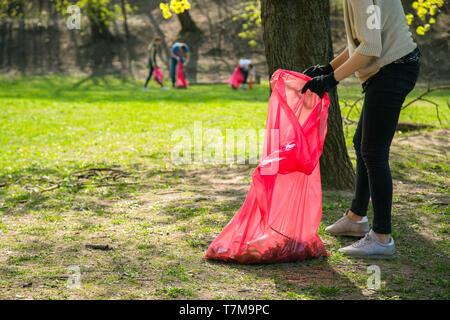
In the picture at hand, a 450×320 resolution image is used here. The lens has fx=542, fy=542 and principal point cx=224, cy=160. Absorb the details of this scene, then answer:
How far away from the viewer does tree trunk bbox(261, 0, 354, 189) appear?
4.64 metres

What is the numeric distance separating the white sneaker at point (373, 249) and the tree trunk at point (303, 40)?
5.53 feet

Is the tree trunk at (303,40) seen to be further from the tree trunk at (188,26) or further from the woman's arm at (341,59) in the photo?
the tree trunk at (188,26)

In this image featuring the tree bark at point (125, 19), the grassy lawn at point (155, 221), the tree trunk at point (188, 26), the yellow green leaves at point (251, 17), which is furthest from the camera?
the tree trunk at point (188, 26)

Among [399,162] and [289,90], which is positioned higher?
[289,90]

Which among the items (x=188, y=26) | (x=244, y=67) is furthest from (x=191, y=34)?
(x=244, y=67)

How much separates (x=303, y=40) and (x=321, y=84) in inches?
66.0

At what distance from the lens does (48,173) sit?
6238mm

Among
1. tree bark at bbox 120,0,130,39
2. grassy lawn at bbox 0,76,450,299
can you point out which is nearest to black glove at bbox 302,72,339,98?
grassy lawn at bbox 0,76,450,299

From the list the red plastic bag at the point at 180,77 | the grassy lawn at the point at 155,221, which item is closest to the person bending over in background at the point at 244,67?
the red plastic bag at the point at 180,77

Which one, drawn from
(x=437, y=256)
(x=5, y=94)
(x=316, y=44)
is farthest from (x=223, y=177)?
(x=5, y=94)

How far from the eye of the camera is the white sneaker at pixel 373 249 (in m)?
3.22

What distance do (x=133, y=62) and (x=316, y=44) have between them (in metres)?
20.9

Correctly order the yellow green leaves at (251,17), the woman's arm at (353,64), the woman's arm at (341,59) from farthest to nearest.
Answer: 1. the yellow green leaves at (251,17)
2. the woman's arm at (341,59)
3. the woman's arm at (353,64)

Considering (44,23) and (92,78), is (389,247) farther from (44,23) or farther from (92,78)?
(44,23)
